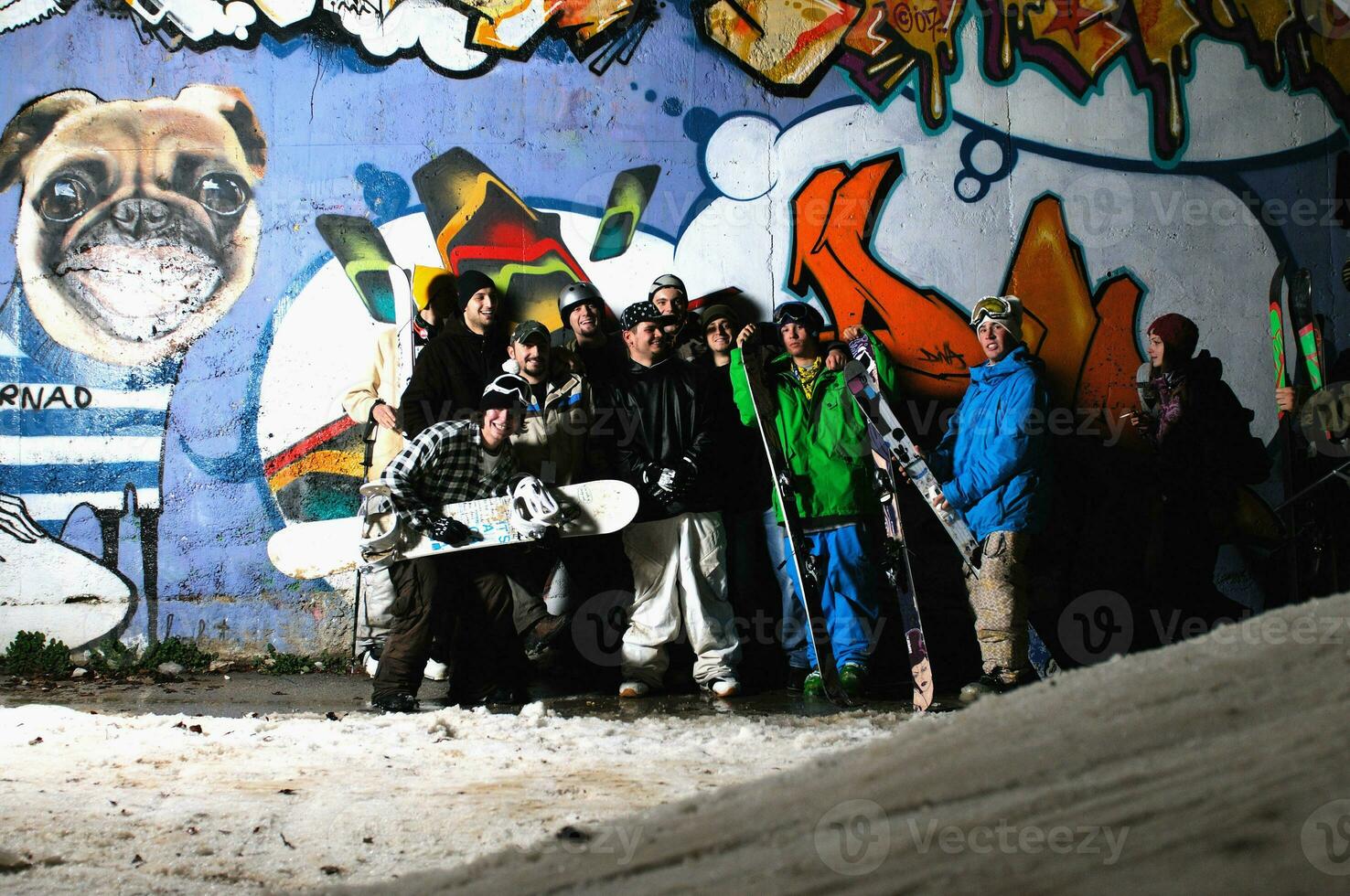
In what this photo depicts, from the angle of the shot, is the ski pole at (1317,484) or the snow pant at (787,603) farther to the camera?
the ski pole at (1317,484)

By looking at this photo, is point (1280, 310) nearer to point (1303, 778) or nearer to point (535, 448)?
point (535, 448)

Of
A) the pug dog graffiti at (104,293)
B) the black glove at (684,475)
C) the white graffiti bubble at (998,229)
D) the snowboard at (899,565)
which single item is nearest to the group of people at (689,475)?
the black glove at (684,475)

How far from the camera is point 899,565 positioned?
491cm

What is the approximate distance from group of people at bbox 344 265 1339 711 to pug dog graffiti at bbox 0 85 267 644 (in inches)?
51.1

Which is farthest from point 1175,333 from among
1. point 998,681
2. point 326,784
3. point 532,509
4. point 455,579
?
point 326,784

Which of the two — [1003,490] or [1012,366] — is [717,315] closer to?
[1012,366]

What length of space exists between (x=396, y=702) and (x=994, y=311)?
11.1ft

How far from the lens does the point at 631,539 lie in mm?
5254

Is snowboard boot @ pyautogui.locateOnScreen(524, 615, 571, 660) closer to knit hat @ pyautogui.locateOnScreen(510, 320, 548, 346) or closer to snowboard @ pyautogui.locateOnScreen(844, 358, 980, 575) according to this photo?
knit hat @ pyautogui.locateOnScreen(510, 320, 548, 346)

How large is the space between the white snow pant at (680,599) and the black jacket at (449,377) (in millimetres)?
1138

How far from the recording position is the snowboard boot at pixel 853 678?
4922 mm

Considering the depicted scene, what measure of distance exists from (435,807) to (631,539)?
239 centimetres

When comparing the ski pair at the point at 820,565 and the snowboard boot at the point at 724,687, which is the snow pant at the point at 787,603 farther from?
the snowboard boot at the point at 724,687

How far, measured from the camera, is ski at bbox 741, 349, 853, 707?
493cm
